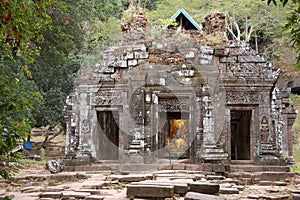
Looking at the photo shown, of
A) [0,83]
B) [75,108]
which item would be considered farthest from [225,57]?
[0,83]

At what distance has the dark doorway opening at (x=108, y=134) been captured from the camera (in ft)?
44.4

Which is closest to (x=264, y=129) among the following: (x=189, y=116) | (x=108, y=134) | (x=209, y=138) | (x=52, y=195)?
(x=209, y=138)

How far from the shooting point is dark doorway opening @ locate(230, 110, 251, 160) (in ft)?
46.2

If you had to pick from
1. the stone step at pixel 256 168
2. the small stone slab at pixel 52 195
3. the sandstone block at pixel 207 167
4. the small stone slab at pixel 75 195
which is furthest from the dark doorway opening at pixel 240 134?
the small stone slab at pixel 52 195

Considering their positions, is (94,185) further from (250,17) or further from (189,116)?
(250,17)

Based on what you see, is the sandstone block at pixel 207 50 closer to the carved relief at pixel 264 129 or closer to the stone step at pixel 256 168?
the carved relief at pixel 264 129

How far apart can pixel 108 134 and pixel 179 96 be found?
3798 millimetres

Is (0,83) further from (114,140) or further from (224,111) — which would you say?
(114,140)

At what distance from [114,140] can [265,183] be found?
6704mm

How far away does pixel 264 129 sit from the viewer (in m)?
12.1

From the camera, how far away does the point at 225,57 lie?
495 inches

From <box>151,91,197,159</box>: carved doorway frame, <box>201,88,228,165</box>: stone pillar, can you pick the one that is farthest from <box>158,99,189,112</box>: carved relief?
<box>201,88,228,165</box>: stone pillar

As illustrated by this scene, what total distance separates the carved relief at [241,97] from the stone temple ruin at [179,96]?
0.03m

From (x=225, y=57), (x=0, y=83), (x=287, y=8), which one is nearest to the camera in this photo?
(x=0, y=83)
